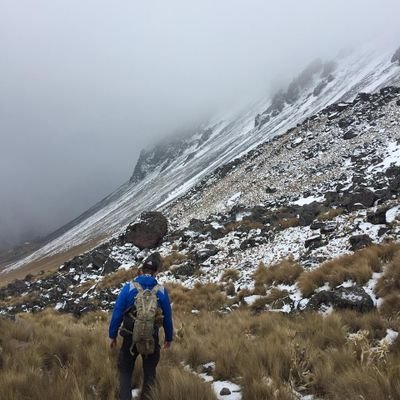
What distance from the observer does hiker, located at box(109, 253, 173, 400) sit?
5.45 metres

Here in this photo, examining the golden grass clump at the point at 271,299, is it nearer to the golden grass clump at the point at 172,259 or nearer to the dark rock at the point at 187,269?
the dark rock at the point at 187,269

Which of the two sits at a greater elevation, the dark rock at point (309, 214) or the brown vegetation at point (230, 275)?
the brown vegetation at point (230, 275)

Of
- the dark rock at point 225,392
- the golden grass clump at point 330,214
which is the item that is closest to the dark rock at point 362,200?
the golden grass clump at point 330,214

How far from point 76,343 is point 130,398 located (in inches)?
99.0

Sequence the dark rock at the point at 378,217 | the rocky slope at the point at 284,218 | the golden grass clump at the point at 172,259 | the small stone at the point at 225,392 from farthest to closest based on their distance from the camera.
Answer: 1. the golden grass clump at the point at 172,259
2. the rocky slope at the point at 284,218
3. the dark rock at the point at 378,217
4. the small stone at the point at 225,392

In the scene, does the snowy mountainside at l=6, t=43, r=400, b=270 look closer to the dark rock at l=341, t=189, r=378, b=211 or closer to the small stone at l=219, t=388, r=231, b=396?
the dark rock at l=341, t=189, r=378, b=211

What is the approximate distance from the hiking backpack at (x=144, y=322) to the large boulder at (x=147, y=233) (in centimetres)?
2409

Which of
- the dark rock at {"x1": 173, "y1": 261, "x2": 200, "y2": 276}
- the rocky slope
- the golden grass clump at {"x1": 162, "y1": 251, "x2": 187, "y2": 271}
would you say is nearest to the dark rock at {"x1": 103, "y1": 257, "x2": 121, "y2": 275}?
the rocky slope

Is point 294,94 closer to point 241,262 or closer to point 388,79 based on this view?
point 388,79

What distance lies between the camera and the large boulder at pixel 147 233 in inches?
1177

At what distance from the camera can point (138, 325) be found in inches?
214

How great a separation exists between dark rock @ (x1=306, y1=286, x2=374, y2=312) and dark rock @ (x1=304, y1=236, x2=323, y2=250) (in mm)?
5729

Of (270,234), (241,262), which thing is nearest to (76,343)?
(241,262)

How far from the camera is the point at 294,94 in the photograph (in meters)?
136
